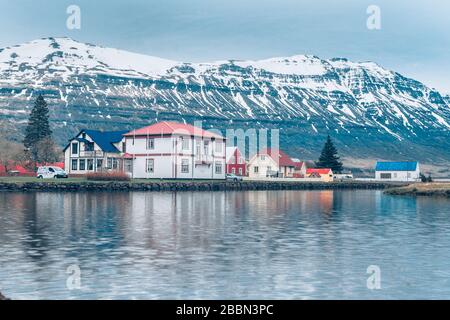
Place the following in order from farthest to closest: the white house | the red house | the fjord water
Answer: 1. the red house
2. the white house
3. the fjord water

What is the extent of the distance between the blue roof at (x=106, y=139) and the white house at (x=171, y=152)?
99.0 inches

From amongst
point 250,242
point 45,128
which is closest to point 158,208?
point 250,242

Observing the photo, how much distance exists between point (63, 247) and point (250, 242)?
8392 mm

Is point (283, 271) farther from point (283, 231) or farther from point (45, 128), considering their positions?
point (45, 128)

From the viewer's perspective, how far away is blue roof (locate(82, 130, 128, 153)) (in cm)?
11752

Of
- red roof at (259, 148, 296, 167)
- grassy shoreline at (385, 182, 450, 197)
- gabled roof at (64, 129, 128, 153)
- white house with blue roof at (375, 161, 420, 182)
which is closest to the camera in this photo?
grassy shoreline at (385, 182, 450, 197)

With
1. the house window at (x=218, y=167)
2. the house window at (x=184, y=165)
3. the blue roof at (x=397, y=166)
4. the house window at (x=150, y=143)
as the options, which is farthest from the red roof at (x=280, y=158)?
the house window at (x=150, y=143)

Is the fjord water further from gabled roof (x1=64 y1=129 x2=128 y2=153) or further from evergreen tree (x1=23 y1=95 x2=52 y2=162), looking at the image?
evergreen tree (x1=23 y1=95 x2=52 y2=162)

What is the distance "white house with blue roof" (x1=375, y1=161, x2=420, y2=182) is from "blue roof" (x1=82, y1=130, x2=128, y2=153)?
7068cm

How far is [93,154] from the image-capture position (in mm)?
115875

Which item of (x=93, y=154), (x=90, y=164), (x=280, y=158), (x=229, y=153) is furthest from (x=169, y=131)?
(x=280, y=158)

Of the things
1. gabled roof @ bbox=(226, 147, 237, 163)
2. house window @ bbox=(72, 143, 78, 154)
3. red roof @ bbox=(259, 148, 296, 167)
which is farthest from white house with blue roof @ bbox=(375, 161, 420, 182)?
house window @ bbox=(72, 143, 78, 154)

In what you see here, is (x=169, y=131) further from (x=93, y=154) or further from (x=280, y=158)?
(x=280, y=158)

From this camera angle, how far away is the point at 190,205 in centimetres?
6291
